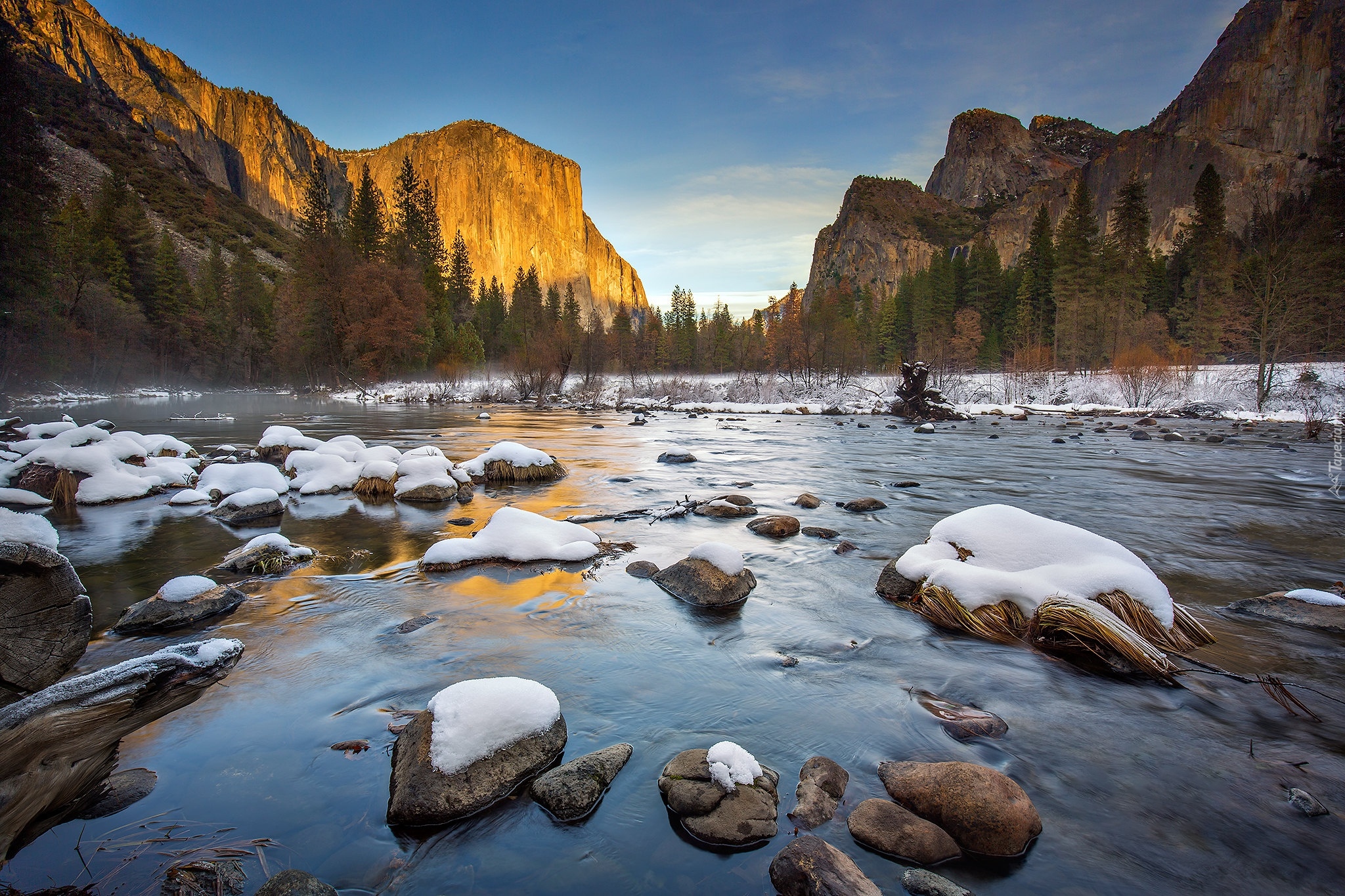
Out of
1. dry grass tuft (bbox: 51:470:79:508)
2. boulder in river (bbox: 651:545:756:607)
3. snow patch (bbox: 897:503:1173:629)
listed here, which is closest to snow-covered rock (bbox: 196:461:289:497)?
dry grass tuft (bbox: 51:470:79:508)

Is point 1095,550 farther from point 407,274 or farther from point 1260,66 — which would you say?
point 1260,66

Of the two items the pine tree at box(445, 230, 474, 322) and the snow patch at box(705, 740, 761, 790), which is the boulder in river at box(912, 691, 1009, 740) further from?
the pine tree at box(445, 230, 474, 322)

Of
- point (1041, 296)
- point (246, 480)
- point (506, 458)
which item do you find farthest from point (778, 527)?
point (1041, 296)

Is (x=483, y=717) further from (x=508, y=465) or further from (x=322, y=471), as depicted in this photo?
(x=322, y=471)

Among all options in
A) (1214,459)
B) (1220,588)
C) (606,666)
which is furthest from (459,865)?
(1214,459)

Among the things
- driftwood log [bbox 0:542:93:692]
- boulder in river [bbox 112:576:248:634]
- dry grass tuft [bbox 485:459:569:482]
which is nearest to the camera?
driftwood log [bbox 0:542:93:692]

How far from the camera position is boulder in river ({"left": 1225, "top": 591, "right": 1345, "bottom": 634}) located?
189 inches

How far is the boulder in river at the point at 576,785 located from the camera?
2.70 m

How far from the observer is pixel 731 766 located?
2.74m

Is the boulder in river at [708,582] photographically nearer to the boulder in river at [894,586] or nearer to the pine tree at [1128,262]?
the boulder in river at [894,586]

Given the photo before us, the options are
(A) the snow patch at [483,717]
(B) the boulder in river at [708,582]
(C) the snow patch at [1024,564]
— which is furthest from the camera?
(B) the boulder in river at [708,582]

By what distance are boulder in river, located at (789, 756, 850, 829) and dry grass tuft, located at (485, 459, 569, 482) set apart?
956 cm

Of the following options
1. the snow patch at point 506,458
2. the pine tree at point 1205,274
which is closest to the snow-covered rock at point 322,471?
the snow patch at point 506,458

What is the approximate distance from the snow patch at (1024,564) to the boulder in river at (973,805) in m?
2.37
